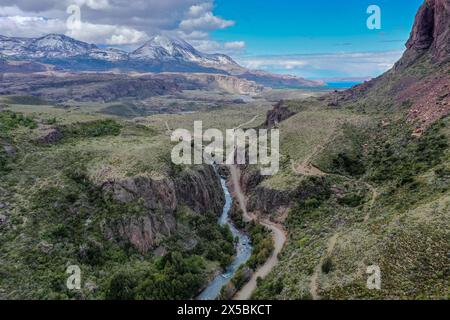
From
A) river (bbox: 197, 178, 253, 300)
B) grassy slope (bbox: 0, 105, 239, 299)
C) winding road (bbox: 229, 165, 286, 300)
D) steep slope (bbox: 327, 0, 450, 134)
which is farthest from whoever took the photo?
steep slope (bbox: 327, 0, 450, 134)

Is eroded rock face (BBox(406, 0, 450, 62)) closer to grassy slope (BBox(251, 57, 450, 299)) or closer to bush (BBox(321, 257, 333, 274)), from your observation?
grassy slope (BBox(251, 57, 450, 299))

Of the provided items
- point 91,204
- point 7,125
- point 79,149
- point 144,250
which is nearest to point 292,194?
point 144,250

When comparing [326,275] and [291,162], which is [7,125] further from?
[326,275]

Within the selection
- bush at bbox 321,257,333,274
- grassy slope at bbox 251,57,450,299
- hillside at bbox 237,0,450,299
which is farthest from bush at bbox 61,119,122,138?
bush at bbox 321,257,333,274

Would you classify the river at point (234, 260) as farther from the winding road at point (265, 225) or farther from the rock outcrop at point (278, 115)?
the rock outcrop at point (278, 115)

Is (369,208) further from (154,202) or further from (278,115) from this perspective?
(278,115)

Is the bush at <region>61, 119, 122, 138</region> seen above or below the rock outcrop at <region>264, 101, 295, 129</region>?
below
